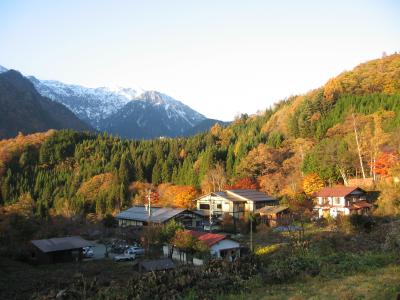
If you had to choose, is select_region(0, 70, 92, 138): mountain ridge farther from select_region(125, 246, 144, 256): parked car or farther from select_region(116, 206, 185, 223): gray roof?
select_region(125, 246, 144, 256): parked car

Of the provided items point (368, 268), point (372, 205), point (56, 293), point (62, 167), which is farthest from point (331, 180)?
point (62, 167)

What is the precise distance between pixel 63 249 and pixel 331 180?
32329mm

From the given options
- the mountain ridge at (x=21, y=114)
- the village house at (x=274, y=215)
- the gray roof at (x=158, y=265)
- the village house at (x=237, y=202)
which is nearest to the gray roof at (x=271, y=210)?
the village house at (x=274, y=215)

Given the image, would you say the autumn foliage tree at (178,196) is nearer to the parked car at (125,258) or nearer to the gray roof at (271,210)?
the gray roof at (271,210)

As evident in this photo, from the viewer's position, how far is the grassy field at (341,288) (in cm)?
1055

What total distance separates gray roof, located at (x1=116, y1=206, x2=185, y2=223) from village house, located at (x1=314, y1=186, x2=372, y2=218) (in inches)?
653

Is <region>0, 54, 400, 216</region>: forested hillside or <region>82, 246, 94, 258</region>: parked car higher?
<region>0, 54, 400, 216</region>: forested hillside

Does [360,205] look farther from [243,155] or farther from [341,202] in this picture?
[243,155]

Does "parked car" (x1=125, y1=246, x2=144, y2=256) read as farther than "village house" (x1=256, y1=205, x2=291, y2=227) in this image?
No

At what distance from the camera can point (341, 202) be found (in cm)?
4066

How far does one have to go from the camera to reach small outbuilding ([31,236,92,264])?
33.3 metres

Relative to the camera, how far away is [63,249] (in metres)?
33.5

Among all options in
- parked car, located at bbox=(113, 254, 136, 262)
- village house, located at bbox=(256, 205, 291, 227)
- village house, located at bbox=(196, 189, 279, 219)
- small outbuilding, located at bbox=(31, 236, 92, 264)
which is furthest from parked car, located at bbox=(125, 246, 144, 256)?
village house, located at bbox=(256, 205, 291, 227)

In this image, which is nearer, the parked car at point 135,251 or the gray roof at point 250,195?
the parked car at point 135,251
